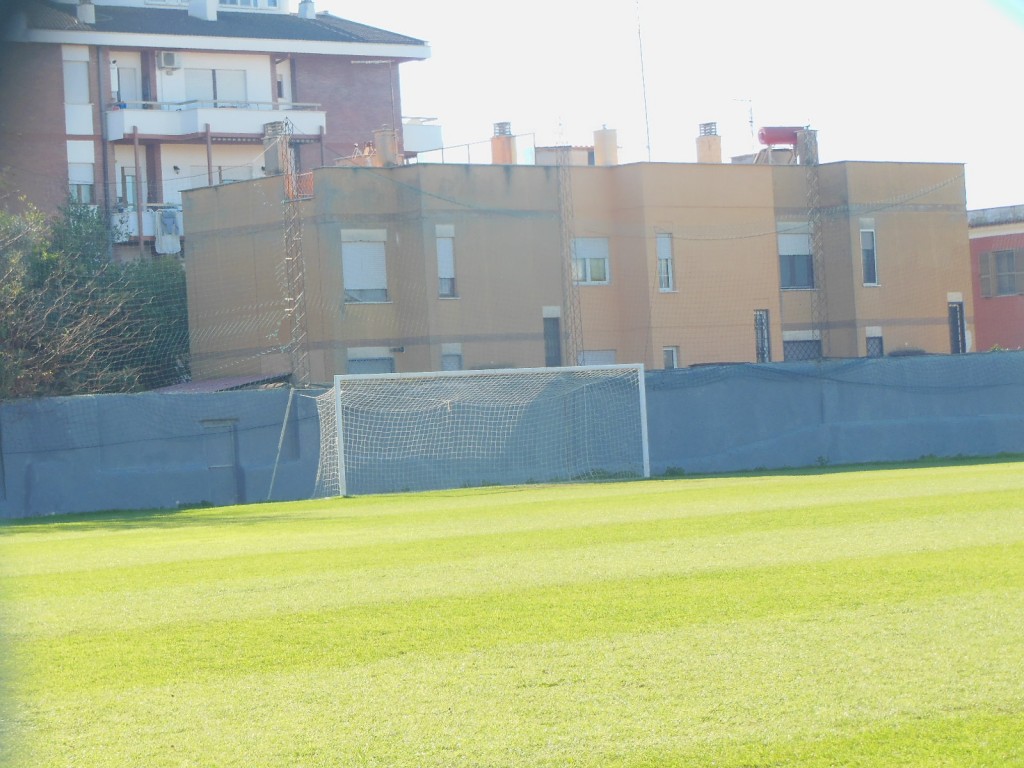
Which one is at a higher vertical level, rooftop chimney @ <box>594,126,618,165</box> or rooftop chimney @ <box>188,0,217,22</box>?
rooftop chimney @ <box>188,0,217,22</box>

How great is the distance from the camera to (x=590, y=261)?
39188 mm

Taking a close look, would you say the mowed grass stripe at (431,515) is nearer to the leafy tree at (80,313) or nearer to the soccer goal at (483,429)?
the soccer goal at (483,429)

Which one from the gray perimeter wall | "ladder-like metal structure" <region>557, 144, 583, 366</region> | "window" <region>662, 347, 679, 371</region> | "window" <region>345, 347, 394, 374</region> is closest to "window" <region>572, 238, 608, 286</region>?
"ladder-like metal structure" <region>557, 144, 583, 366</region>

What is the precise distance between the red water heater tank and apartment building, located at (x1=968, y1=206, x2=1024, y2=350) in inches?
418

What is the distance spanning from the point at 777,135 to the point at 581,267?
338 inches

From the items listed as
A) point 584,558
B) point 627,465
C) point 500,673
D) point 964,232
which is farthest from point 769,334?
point 500,673

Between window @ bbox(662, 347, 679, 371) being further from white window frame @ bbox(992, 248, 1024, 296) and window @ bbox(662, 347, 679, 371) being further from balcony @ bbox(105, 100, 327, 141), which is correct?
balcony @ bbox(105, 100, 327, 141)

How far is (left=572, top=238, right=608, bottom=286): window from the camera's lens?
127 feet

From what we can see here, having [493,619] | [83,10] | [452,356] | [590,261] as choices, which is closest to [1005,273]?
[590,261]

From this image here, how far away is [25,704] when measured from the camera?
690 centimetres

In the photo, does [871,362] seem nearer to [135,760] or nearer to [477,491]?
[477,491]

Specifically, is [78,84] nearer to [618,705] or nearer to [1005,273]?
[1005,273]

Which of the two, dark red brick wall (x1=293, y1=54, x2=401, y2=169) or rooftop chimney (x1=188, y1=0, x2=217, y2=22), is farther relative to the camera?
dark red brick wall (x1=293, y1=54, x2=401, y2=169)

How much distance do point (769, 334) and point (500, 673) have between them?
1356 inches
